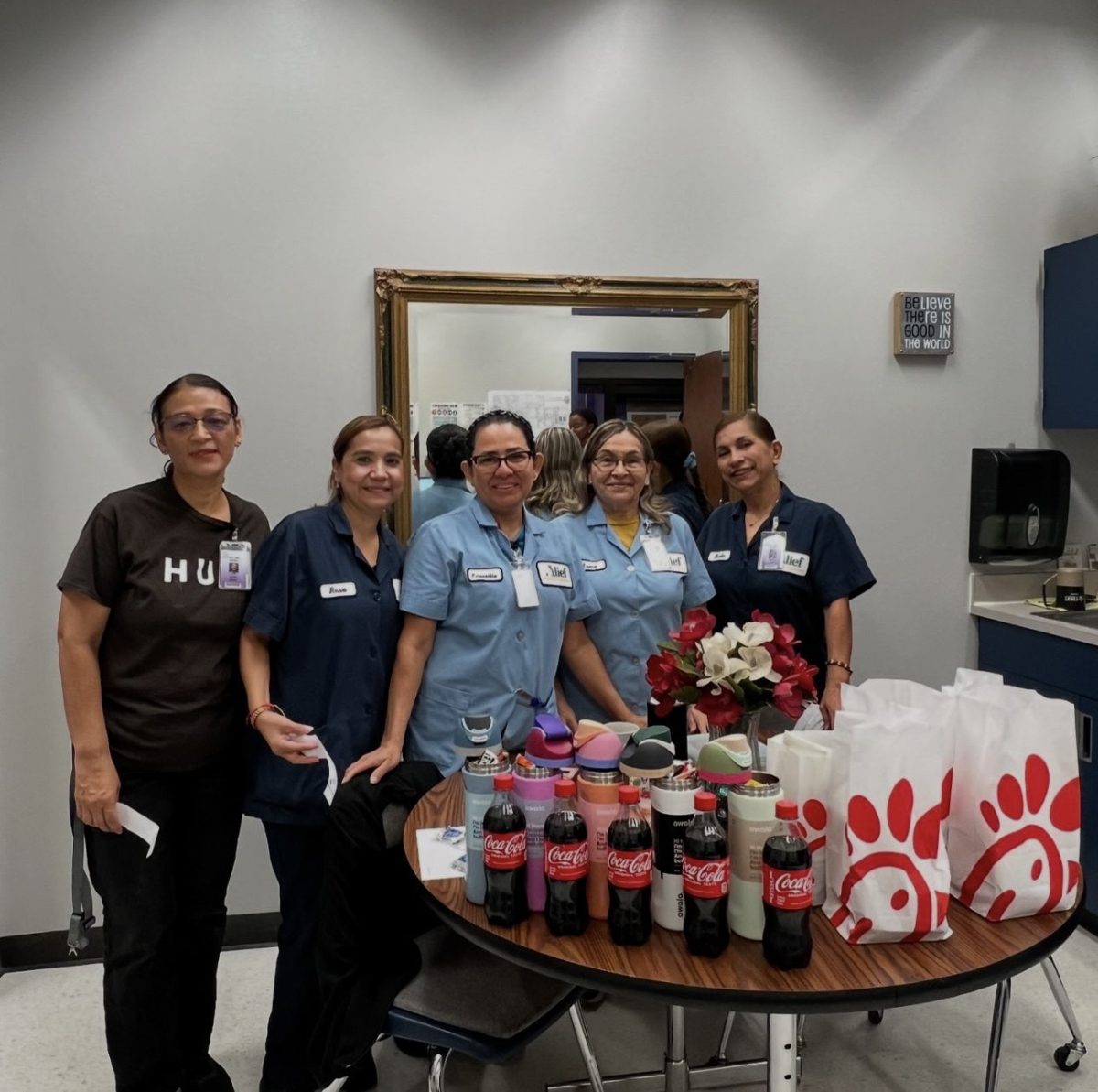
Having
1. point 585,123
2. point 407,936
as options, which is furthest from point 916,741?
point 585,123

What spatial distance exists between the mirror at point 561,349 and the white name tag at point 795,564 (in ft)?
1.68

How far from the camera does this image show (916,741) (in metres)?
1.31

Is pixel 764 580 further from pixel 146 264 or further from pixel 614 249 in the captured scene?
pixel 146 264

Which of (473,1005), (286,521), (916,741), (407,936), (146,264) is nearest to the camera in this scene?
(916,741)

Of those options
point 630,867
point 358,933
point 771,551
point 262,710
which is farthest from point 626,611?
point 630,867

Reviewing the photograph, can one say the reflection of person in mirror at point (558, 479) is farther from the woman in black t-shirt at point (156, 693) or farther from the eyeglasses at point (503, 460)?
the woman in black t-shirt at point (156, 693)

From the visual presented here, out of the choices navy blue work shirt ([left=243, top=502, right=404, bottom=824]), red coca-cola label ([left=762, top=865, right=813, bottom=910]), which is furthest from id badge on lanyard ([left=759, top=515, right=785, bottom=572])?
red coca-cola label ([left=762, top=865, right=813, bottom=910])

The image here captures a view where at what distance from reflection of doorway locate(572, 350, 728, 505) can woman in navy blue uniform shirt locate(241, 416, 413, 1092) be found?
39.3 inches

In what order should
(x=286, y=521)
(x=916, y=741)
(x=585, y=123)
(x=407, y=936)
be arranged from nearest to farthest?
1. (x=916, y=741)
2. (x=407, y=936)
3. (x=286, y=521)
4. (x=585, y=123)

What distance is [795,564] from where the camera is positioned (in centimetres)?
270

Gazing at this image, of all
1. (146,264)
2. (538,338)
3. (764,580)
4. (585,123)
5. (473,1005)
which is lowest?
(473,1005)

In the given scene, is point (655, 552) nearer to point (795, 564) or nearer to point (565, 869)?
point (795, 564)

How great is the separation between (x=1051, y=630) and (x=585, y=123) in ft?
7.18

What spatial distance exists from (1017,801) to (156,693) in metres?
1.65
